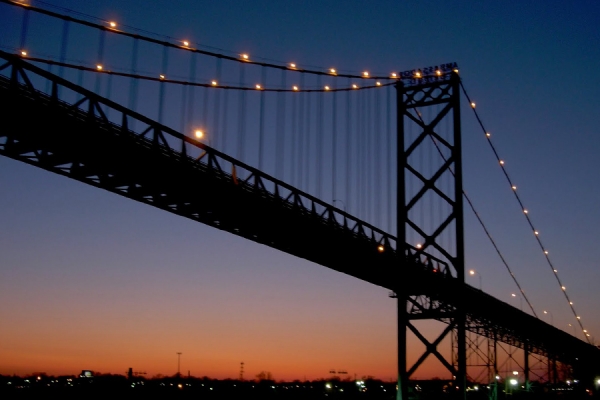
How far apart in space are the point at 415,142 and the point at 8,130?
26874 mm

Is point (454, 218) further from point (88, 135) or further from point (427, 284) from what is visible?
point (88, 135)

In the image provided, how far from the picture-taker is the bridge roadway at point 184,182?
23625 millimetres

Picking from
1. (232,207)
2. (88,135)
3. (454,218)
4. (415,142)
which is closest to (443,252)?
(454,218)

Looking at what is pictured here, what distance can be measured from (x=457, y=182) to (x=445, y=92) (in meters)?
5.30

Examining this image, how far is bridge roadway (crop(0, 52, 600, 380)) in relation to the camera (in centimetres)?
2362

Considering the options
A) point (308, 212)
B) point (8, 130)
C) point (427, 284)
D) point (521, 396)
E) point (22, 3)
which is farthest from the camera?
point (521, 396)

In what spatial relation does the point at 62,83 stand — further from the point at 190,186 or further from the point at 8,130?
the point at 190,186

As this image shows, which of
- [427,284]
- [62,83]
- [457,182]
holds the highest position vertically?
[457,182]

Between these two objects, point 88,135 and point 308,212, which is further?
point 308,212

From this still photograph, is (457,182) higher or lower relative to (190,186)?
higher

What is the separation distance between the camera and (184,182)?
2850cm

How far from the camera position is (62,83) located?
23.4 metres

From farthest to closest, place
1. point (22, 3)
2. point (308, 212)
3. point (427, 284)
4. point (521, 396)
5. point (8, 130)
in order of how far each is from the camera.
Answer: point (521, 396), point (427, 284), point (308, 212), point (22, 3), point (8, 130)

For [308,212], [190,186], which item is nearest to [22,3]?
[190,186]
